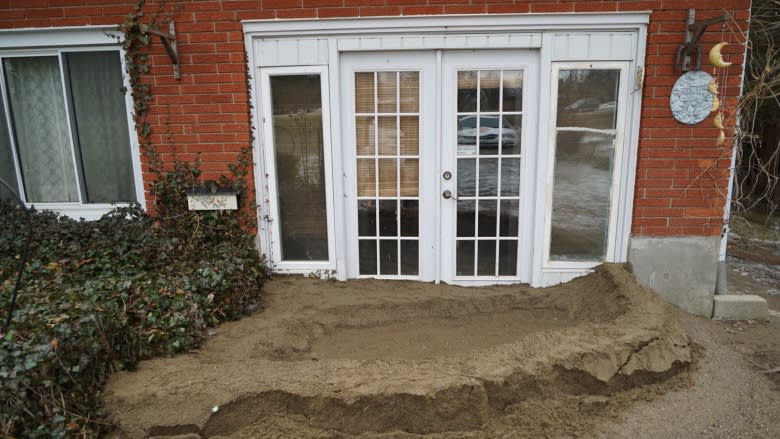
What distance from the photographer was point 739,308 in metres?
3.93

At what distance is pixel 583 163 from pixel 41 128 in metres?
5.06

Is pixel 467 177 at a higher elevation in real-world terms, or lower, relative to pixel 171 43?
lower

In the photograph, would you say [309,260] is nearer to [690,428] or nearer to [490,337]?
[490,337]

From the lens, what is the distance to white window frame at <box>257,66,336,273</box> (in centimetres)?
400

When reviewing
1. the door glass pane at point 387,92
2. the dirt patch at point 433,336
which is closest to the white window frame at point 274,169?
the door glass pane at point 387,92

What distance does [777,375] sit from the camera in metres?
3.13

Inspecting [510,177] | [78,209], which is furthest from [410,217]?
[78,209]

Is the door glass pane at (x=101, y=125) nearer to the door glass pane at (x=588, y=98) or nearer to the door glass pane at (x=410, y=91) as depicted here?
the door glass pane at (x=410, y=91)

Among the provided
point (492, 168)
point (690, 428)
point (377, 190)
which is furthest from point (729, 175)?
point (377, 190)

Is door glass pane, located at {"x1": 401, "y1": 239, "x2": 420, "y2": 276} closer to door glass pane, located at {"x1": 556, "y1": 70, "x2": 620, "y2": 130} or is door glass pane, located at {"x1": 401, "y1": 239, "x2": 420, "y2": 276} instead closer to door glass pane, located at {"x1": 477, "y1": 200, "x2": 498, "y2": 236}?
door glass pane, located at {"x1": 477, "y1": 200, "x2": 498, "y2": 236}

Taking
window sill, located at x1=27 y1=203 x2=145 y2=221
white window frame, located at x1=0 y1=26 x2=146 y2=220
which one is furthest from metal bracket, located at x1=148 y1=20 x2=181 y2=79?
window sill, located at x1=27 y1=203 x2=145 y2=221

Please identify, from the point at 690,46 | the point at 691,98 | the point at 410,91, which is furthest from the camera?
the point at 410,91

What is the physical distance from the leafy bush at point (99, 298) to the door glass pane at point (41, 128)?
0.92 feet

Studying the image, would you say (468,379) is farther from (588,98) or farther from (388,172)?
(588,98)
